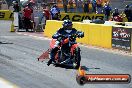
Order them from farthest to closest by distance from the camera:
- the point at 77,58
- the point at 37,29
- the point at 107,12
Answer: the point at 107,12
the point at 37,29
the point at 77,58

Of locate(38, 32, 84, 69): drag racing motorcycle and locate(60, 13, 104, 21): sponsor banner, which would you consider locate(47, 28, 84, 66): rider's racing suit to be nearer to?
locate(38, 32, 84, 69): drag racing motorcycle

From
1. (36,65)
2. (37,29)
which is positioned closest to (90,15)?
(37,29)

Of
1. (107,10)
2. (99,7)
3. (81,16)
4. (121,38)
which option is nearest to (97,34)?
(121,38)

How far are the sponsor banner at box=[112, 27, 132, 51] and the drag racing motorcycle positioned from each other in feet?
19.0

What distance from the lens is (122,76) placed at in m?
3.89

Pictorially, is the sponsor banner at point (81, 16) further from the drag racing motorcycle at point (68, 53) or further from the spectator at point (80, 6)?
the drag racing motorcycle at point (68, 53)

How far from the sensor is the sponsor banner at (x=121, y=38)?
17.8 metres

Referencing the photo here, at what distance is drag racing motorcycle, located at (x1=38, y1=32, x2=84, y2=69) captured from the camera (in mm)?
11992

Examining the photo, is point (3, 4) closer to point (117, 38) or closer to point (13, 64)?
point (117, 38)

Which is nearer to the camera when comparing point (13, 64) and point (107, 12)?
point (13, 64)

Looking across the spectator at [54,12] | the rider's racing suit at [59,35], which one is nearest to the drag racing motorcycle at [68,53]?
the rider's racing suit at [59,35]

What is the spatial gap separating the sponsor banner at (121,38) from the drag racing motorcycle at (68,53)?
19.0 ft

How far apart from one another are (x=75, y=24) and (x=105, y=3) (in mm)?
12682

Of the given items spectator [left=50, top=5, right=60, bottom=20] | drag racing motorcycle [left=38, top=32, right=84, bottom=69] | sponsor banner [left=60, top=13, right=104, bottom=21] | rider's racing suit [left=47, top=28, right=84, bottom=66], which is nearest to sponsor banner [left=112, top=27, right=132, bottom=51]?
rider's racing suit [left=47, top=28, right=84, bottom=66]
